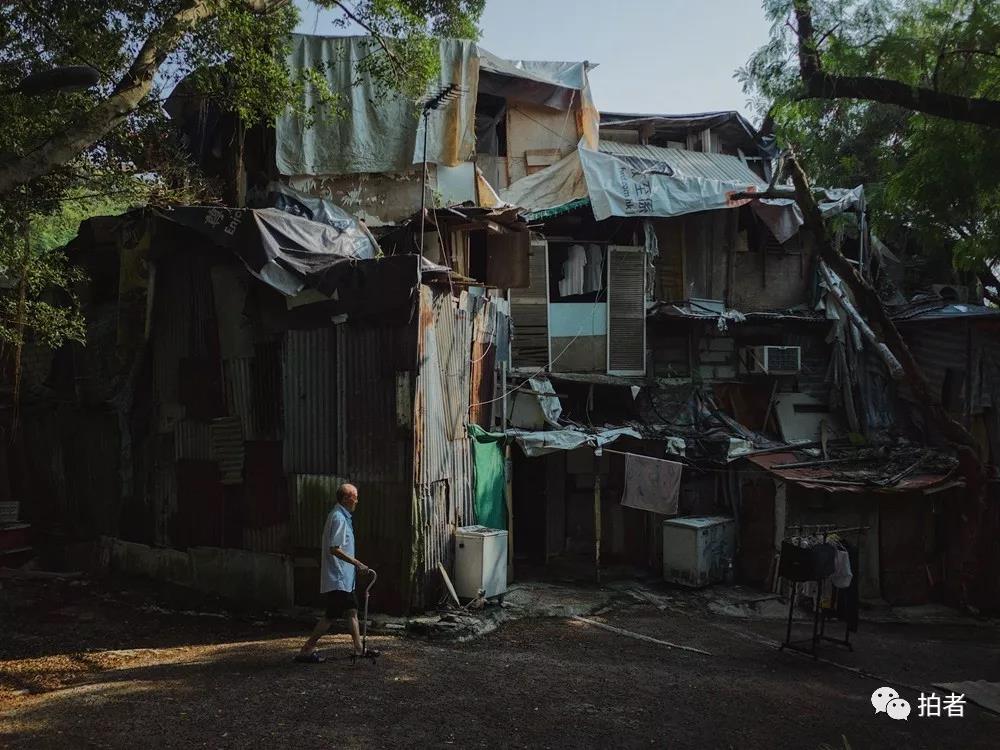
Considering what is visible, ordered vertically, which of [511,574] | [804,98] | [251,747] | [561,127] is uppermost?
[561,127]

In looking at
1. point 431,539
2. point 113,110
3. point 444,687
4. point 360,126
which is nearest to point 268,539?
point 431,539

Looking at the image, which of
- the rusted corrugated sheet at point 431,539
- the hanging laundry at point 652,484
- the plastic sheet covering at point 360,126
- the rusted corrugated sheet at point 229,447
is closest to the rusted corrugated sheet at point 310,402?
the rusted corrugated sheet at point 229,447

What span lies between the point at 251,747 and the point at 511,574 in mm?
8749

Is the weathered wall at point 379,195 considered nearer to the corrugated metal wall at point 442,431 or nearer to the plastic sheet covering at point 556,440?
the corrugated metal wall at point 442,431

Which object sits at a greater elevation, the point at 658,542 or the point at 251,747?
the point at 251,747

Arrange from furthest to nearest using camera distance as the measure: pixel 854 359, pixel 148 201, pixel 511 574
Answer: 1. pixel 854 359
2. pixel 511 574
3. pixel 148 201

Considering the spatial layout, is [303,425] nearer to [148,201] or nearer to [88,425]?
[148,201]

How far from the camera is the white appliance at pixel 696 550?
589 inches

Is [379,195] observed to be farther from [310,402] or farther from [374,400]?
[374,400]

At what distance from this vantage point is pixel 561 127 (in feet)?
62.2

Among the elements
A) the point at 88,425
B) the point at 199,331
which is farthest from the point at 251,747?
the point at 88,425

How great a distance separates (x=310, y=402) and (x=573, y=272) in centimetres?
809

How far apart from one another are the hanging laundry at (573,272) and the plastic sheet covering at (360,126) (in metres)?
3.85

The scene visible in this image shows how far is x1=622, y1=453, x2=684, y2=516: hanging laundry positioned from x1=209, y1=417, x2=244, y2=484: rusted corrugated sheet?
7.56 meters
